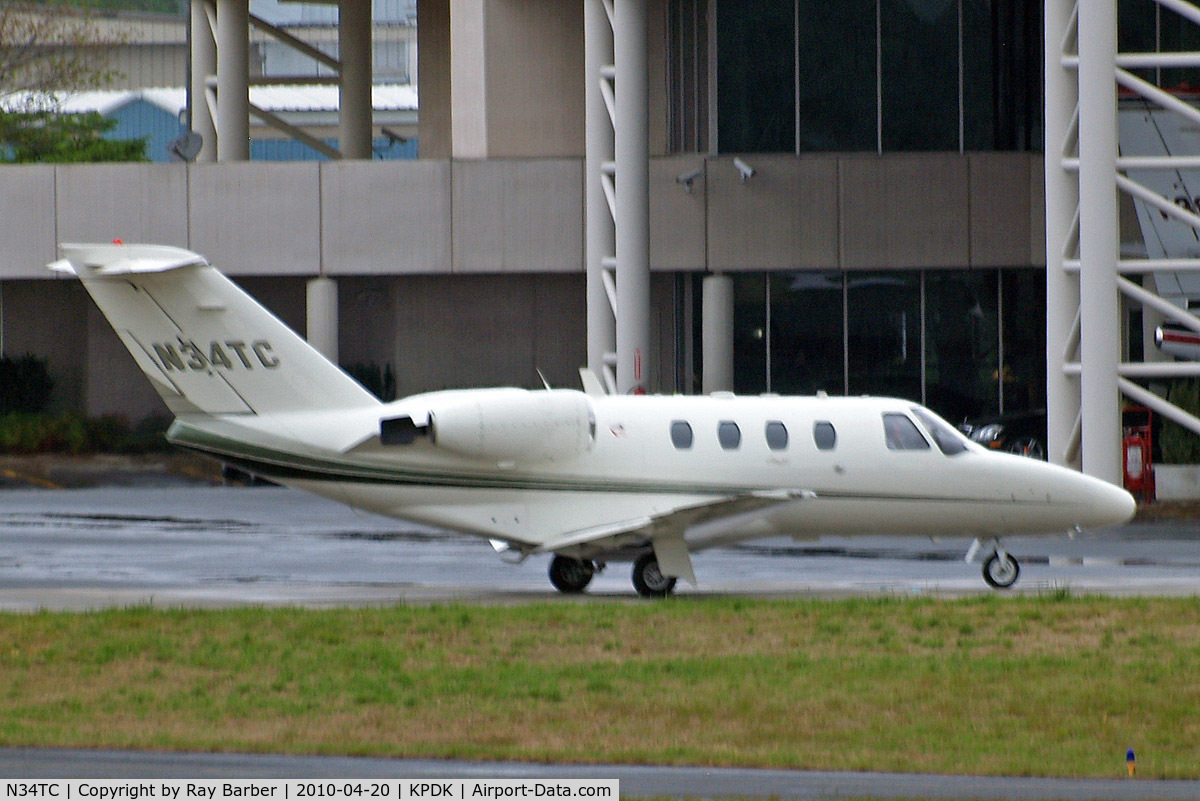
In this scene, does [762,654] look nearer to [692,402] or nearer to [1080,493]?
[692,402]

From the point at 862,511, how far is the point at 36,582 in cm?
983

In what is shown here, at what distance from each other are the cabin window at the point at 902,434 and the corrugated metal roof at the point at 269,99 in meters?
72.4

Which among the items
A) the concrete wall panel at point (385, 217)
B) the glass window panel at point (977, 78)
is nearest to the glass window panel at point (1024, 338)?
the glass window panel at point (977, 78)

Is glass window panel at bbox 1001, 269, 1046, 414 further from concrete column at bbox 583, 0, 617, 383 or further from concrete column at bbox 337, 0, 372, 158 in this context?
concrete column at bbox 337, 0, 372, 158

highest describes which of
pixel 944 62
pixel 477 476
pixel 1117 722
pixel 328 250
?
pixel 944 62

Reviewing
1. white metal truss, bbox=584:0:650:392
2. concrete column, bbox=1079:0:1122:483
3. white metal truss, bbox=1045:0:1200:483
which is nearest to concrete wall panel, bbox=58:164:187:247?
white metal truss, bbox=584:0:650:392

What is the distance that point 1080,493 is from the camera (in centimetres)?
2189

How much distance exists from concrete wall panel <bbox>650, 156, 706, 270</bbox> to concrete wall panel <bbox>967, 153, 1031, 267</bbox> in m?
6.14

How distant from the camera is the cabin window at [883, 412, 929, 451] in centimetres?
2156

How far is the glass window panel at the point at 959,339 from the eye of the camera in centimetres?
4334

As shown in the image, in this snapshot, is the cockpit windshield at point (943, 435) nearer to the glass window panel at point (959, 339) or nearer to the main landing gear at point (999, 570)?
the main landing gear at point (999, 570)

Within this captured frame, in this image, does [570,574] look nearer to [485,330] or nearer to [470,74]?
[470,74]

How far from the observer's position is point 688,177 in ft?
137

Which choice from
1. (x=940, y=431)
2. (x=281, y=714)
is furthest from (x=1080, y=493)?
(x=281, y=714)
